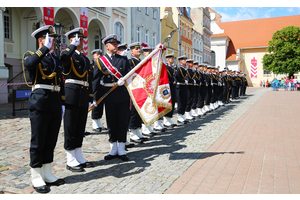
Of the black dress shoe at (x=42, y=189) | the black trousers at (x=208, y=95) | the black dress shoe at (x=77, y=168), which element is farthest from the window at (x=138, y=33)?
the black dress shoe at (x=42, y=189)

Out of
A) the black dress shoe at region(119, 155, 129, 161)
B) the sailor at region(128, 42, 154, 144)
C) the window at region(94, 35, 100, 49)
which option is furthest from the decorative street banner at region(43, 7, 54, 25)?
the black dress shoe at region(119, 155, 129, 161)

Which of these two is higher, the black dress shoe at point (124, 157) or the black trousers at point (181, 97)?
the black trousers at point (181, 97)

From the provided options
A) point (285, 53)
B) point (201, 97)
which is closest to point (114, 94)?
point (201, 97)

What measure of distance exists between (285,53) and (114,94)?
5490 cm

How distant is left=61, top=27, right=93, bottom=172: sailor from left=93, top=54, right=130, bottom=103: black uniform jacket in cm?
50

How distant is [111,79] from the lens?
5395 millimetres

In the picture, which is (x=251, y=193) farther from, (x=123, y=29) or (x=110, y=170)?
(x=123, y=29)

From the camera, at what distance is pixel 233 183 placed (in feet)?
13.1

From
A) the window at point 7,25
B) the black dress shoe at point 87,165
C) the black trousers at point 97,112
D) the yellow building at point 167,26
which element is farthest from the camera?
the yellow building at point 167,26

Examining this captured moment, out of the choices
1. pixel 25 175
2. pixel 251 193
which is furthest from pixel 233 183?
pixel 25 175

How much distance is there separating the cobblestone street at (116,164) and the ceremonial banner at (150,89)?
871mm

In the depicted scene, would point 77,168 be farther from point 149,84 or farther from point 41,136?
point 149,84

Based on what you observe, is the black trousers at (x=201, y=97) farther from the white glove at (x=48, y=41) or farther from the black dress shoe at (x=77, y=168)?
the white glove at (x=48, y=41)

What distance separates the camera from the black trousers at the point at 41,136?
3.83 meters
